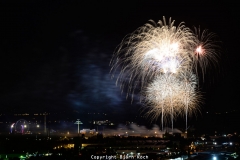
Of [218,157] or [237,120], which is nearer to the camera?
[218,157]

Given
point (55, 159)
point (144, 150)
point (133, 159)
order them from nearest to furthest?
point (133, 159), point (55, 159), point (144, 150)

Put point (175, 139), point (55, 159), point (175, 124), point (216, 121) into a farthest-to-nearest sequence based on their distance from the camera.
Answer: point (175, 124), point (216, 121), point (175, 139), point (55, 159)

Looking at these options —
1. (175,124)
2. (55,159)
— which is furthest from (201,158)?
(175,124)

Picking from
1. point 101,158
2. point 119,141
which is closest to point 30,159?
point 101,158

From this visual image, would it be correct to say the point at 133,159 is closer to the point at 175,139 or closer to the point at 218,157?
the point at 218,157

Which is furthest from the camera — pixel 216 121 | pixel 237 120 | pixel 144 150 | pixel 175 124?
pixel 175 124

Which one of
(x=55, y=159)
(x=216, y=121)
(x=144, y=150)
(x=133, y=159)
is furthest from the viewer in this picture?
(x=216, y=121)

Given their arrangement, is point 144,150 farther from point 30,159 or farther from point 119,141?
point 30,159

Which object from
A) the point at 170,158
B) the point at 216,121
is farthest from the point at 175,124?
the point at 170,158

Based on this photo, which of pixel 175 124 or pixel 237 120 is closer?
pixel 237 120
